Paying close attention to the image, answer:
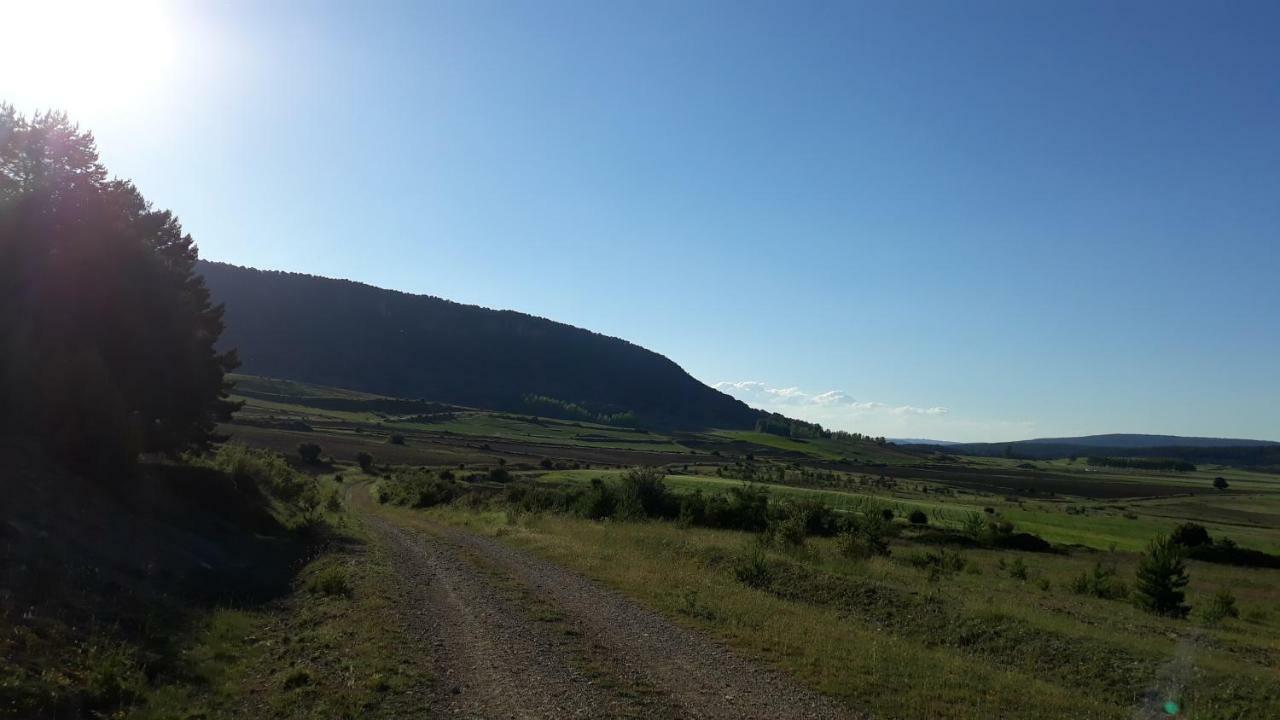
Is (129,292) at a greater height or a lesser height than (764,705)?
greater

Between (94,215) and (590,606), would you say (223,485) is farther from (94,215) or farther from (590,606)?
(590,606)

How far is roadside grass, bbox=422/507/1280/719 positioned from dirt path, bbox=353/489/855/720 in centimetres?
87

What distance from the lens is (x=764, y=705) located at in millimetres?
9203

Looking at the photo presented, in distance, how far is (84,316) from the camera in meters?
23.0

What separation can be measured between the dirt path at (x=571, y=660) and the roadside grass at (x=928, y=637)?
87 cm

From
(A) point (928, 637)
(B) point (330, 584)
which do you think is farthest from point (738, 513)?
(B) point (330, 584)

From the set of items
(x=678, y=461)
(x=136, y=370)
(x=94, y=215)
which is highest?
(x=94, y=215)

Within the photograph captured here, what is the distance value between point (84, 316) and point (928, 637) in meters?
25.6

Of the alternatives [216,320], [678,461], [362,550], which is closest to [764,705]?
[362,550]

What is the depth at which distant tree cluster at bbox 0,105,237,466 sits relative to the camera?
20.1 meters

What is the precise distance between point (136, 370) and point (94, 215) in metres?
5.20

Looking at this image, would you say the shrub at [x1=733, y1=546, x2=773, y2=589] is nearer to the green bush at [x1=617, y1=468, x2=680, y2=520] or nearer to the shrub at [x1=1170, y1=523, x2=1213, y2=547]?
the green bush at [x1=617, y1=468, x2=680, y2=520]

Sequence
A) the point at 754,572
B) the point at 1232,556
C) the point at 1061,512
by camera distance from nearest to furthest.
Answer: the point at 754,572 → the point at 1232,556 → the point at 1061,512

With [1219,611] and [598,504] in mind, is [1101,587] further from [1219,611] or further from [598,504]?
[598,504]
